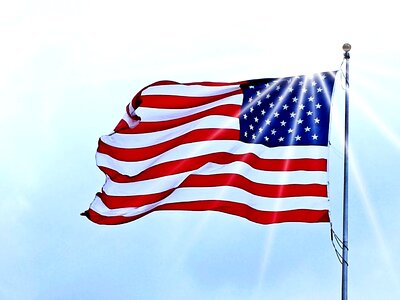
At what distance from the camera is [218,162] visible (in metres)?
27.7

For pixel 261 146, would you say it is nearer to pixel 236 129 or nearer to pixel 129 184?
pixel 236 129

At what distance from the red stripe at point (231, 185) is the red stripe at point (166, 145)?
1070 millimetres

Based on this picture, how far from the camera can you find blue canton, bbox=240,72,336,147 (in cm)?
2744

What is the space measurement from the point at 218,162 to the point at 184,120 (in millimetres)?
1582

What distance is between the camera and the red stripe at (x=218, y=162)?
88.9 feet

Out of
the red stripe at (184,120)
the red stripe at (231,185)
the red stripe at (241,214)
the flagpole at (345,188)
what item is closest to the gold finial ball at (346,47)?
the flagpole at (345,188)

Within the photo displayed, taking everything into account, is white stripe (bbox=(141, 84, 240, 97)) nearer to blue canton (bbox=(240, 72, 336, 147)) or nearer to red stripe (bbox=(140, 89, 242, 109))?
red stripe (bbox=(140, 89, 242, 109))

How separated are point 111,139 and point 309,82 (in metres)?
5.60

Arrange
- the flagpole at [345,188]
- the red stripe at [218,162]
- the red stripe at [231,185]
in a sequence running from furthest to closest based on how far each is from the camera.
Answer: the red stripe at [218,162]
the red stripe at [231,185]
the flagpole at [345,188]

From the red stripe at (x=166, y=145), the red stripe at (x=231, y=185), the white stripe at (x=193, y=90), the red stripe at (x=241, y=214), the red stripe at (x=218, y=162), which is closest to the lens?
the red stripe at (x=241, y=214)

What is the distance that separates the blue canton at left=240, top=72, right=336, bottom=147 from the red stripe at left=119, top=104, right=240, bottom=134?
312mm

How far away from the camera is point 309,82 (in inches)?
1098

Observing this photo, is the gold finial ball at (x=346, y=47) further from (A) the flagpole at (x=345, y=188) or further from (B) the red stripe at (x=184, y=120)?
(B) the red stripe at (x=184, y=120)

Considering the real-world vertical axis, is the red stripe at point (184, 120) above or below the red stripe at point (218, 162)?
above
